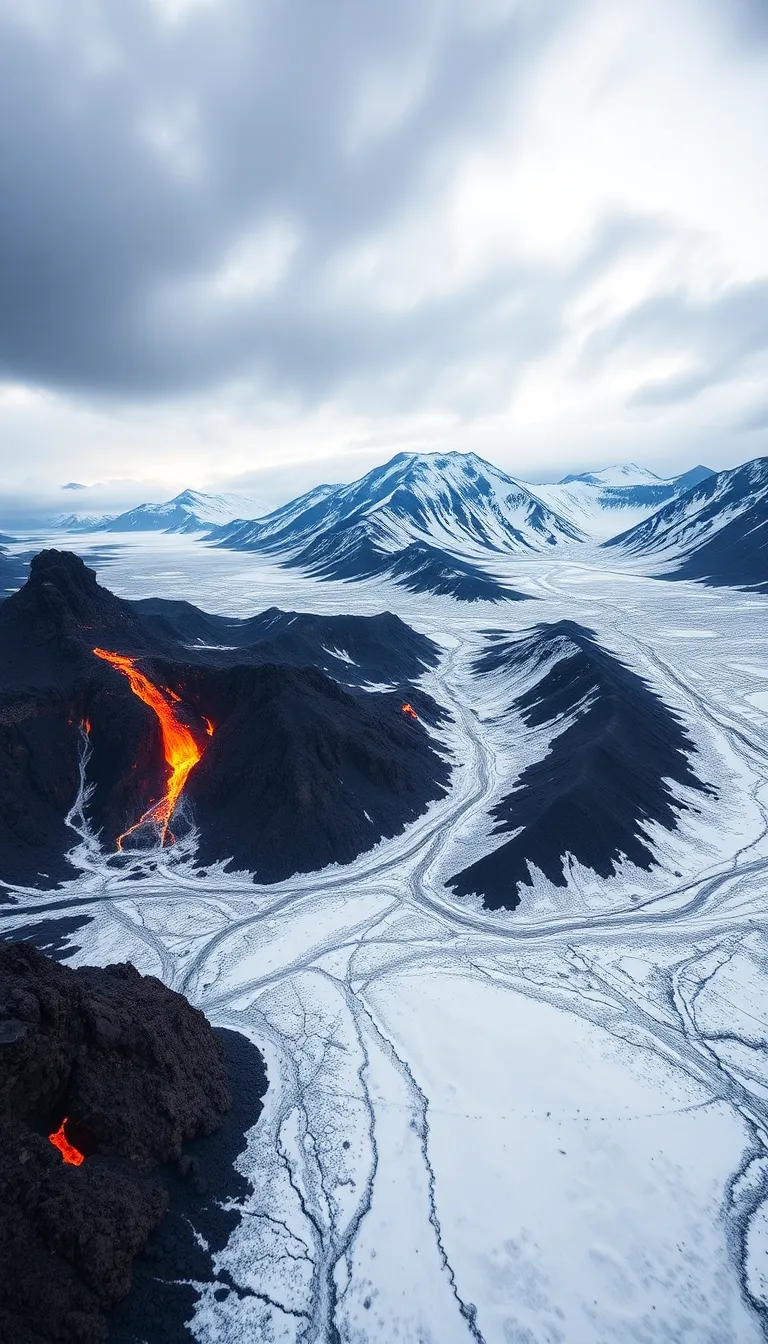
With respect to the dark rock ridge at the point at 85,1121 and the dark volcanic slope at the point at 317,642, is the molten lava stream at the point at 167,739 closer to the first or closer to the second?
the dark volcanic slope at the point at 317,642

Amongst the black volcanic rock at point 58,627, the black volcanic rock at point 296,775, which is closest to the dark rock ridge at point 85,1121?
the black volcanic rock at point 296,775

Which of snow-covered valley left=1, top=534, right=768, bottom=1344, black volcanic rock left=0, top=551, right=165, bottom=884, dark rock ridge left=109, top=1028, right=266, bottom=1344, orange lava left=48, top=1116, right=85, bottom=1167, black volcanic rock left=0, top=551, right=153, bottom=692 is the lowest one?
snow-covered valley left=1, top=534, right=768, bottom=1344

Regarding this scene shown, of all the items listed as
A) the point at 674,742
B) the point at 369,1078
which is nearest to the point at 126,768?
the point at 369,1078

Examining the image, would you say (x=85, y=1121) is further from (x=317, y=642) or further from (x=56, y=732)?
(x=317, y=642)

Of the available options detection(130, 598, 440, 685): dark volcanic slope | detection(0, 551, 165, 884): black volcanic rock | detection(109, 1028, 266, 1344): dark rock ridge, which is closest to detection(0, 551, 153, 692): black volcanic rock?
detection(0, 551, 165, 884): black volcanic rock

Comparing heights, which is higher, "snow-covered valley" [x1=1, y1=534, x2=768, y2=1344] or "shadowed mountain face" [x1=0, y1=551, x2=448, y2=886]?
"shadowed mountain face" [x1=0, y1=551, x2=448, y2=886]

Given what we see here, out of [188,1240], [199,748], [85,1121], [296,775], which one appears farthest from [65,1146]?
[199,748]

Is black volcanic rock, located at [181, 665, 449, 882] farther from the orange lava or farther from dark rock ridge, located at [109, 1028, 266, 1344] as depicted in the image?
the orange lava
